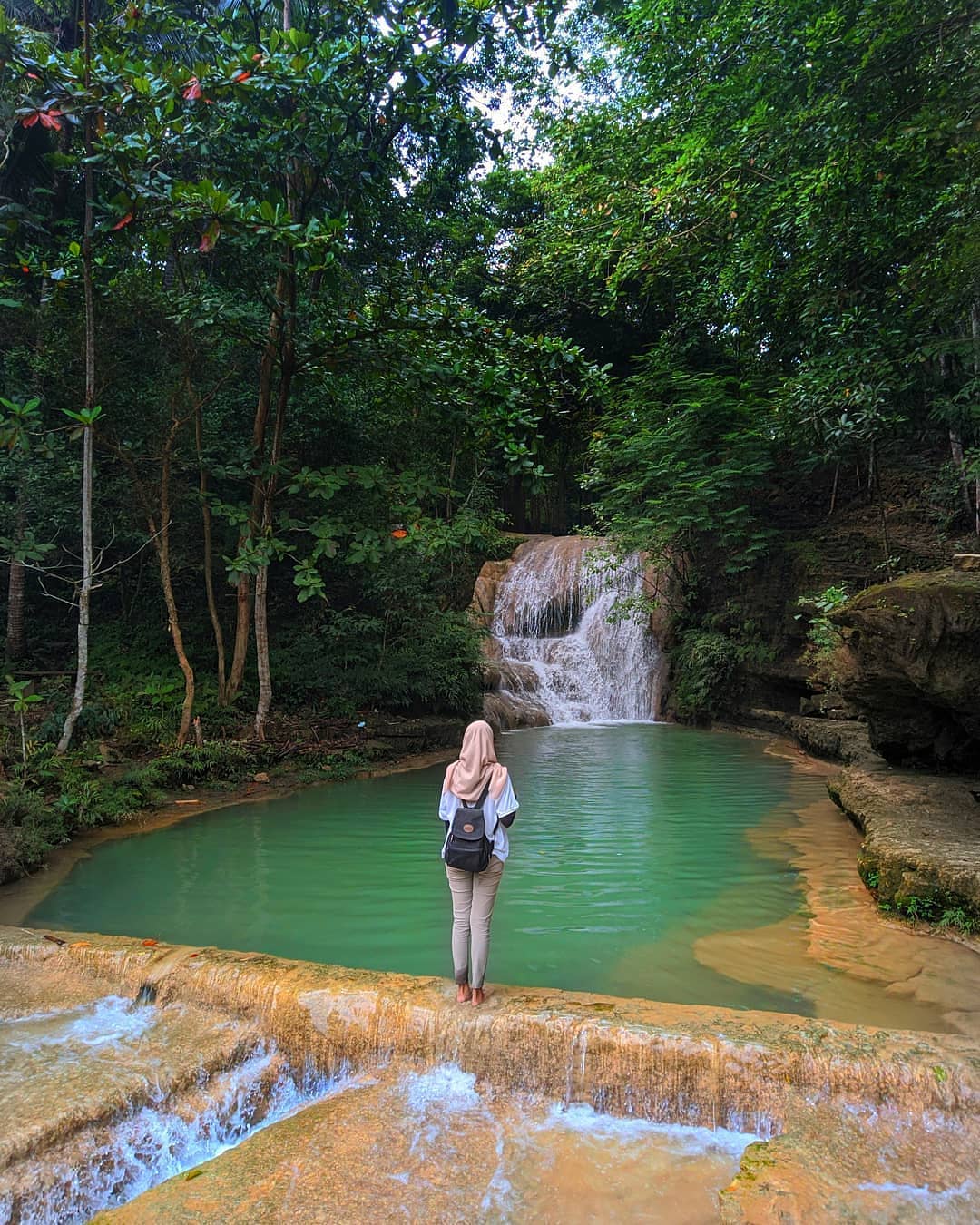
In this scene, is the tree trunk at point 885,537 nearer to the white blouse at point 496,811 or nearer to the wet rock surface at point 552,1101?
the wet rock surface at point 552,1101

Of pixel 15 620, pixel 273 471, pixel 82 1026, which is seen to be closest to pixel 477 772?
pixel 82 1026

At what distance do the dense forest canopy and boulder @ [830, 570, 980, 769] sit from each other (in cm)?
288

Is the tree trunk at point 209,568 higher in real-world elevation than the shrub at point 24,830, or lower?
higher

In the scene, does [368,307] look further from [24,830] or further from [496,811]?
[496,811]

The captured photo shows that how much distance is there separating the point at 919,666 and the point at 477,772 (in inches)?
179

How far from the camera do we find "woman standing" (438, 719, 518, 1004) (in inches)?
137

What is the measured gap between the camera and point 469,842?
3.44 meters

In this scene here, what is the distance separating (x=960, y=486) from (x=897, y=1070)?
11.3 meters

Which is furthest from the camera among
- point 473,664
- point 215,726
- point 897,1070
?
point 473,664

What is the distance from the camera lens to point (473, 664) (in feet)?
46.2

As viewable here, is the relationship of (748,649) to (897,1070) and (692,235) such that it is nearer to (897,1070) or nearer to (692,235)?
(692,235)

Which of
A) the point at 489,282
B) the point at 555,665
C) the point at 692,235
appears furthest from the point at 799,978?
the point at 489,282

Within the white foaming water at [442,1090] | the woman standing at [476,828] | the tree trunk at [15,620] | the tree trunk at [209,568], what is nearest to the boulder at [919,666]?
the woman standing at [476,828]

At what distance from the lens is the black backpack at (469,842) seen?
3434mm
